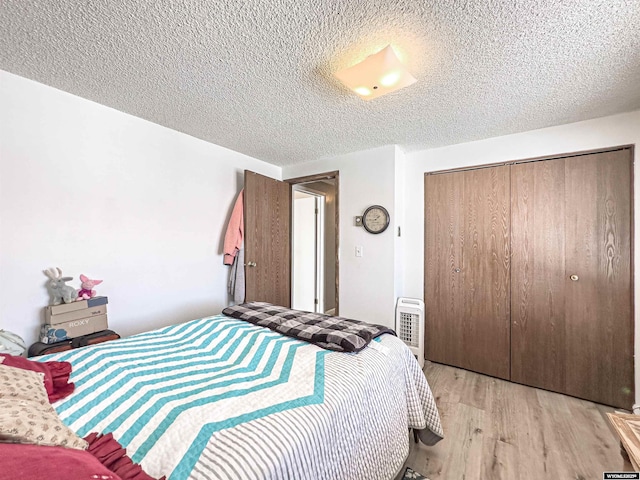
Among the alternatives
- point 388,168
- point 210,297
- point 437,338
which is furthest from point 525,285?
point 210,297

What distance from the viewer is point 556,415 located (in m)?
2.09

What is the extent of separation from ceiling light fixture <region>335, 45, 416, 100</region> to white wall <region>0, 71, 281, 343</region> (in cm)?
182

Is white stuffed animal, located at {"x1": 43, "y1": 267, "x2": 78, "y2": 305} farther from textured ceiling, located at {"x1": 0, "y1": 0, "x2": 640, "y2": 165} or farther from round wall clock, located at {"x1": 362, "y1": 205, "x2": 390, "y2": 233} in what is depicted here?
round wall clock, located at {"x1": 362, "y1": 205, "x2": 390, "y2": 233}

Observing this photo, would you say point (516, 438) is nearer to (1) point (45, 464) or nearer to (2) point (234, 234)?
(1) point (45, 464)

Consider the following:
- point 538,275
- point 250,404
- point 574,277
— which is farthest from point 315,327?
point 574,277

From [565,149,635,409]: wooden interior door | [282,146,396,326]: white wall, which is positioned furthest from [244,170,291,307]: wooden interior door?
[565,149,635,409]: wooden interior door

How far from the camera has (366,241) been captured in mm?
3092

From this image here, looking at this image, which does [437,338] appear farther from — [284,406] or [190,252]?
[190,252]

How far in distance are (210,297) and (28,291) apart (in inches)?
53.1

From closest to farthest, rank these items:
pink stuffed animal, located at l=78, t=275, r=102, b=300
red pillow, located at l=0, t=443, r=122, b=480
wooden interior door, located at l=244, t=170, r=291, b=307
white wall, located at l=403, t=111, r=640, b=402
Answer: red pillow, located at l=0, t=443, r=122, b=480 < pink stuffed animal, located at l=78, t=275, r=102, b=300 < white wall, located at l=403, t=111, r=640, b=402 < wooden interior door, located at l=244, t=170, r=291, b=307

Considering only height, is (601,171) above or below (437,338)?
above

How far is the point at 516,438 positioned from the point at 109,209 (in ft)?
10.9

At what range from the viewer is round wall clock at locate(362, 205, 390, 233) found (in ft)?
9.68

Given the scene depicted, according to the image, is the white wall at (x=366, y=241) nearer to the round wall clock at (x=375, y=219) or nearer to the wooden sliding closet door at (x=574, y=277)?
the round wall clock at (x=375, y=219)
